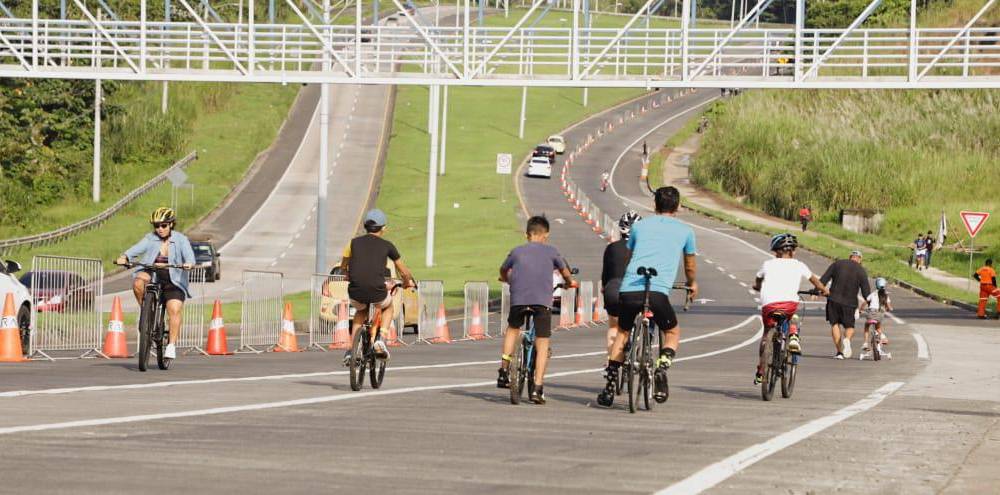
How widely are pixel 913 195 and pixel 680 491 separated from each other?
259 ft

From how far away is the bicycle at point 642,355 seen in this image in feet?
49.0

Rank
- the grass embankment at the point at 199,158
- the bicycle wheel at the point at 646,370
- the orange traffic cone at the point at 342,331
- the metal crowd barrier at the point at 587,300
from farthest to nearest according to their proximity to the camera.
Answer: the grass embankment at the point at 199,158 → the metal crowd barrier at the point at 587,300 → the orange traffic cone at the point at 342,331 → the bicycle wheel at the point at 646,370

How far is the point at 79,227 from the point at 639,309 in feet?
191

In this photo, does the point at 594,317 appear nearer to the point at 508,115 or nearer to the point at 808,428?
Answer: the point at 808,428

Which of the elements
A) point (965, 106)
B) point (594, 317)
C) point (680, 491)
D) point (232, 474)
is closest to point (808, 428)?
point (680, 491)

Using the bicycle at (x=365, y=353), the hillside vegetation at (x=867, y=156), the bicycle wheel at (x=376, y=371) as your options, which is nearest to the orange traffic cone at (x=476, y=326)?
the bicycle wheel at (x=376, y=371)

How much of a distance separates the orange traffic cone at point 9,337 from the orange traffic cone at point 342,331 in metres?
8.00

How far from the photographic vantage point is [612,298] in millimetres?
15984

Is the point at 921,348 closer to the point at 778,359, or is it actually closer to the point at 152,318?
the point at 778,359

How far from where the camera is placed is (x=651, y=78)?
147ft

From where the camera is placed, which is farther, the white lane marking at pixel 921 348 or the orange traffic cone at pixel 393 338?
the orange traffic cone at pixel 393 338

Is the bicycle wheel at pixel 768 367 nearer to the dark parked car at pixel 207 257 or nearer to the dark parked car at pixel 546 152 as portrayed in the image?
the dark parked car at pixel 207 257

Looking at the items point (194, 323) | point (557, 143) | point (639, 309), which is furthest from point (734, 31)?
point (557, 143)

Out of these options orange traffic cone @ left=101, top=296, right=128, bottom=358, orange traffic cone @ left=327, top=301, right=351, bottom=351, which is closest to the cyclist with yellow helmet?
orange traffic cone @ left=101, top=296, right=128, bottom=358
